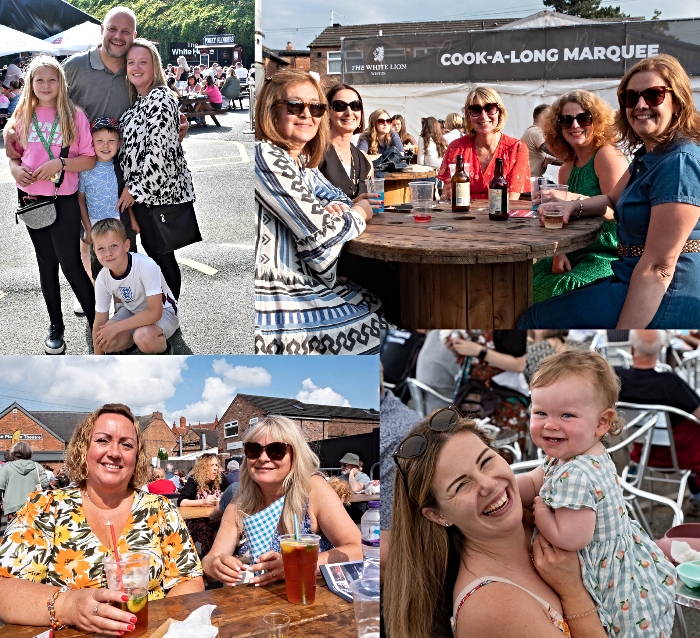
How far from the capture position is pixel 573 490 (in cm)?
197

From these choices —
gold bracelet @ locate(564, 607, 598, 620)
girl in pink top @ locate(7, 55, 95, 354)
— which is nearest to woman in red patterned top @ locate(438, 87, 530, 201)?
girl in pink top @ locate(7, 55, 95, 354)

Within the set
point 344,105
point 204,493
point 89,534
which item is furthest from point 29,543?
point 344,105

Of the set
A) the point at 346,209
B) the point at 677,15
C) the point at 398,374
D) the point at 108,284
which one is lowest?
the point at 398,374

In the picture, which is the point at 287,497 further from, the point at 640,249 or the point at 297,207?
the point at 640,249

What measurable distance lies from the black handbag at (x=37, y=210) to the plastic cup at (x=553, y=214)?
1898mm

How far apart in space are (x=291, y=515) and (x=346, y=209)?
126cm

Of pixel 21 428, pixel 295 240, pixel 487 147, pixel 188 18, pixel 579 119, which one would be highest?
pixel 188 18

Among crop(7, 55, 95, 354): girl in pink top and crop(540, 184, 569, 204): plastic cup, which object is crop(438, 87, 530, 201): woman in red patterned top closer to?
crop(540, 184, 569, 204): plastic cup

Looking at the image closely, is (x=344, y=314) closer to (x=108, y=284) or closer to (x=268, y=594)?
(x=108, y=284)

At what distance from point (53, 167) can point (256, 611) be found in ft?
5.93

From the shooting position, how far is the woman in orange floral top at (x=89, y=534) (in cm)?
227

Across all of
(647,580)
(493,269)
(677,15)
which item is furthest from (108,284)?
(677,15)

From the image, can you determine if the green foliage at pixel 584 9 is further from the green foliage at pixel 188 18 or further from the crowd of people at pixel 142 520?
the crowd of people at pixel 142 520

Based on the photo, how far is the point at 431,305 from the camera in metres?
3.45
